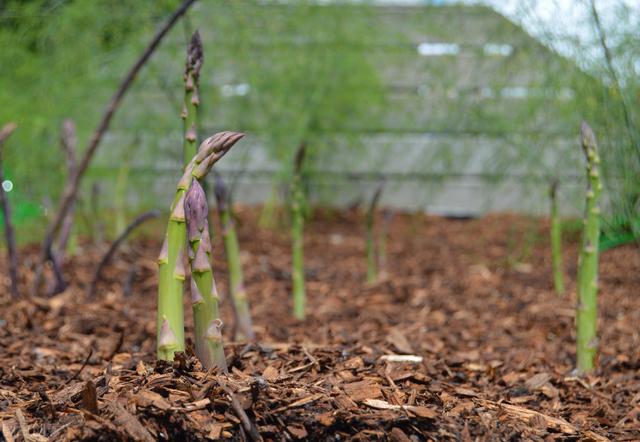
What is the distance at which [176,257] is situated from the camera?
106 centimetres

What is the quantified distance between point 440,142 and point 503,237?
1.80ft

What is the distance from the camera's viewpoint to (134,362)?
1.24 metres

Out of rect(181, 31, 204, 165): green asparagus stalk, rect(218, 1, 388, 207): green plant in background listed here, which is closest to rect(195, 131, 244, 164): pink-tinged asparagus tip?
rect(181, 31, 204, 165): green asparagus stalk

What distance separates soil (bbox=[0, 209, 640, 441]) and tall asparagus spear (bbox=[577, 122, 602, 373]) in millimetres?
61

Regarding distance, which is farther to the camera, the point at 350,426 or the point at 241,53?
the point at 241,53

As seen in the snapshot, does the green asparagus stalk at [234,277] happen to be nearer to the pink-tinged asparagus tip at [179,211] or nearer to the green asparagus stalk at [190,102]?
the green asparagus stalk at [190,102]

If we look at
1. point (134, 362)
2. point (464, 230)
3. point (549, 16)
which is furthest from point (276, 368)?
point (464, 230)

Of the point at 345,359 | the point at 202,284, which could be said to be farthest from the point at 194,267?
the point at 345,359

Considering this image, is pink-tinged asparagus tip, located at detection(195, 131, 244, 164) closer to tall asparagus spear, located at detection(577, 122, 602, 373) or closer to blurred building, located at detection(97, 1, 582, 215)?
tall asparagus spear, located at detection(577, 122, 602, 373)

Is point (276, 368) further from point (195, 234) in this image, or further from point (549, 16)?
point (549, 16)

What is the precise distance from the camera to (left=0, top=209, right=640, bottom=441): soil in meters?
0.91

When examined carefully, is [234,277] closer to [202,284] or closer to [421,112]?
[202,284]

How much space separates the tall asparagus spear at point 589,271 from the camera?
57.1 inches

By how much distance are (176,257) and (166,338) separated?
0.12 m
